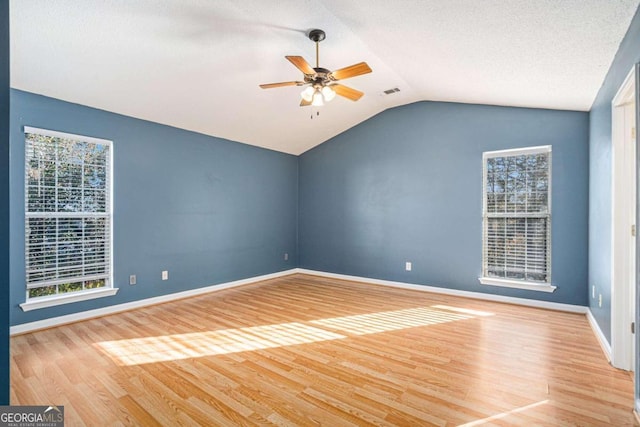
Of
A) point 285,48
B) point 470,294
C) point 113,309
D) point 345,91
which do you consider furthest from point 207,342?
point 470,294

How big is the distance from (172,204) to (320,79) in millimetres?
2860

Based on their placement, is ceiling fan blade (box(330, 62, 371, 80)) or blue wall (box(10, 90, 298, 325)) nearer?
ceiling fan blade (box(330, 62, 371, 80))

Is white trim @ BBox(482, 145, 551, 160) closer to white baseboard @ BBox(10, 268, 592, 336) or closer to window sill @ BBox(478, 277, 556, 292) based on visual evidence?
window sill @ BBox(478, 277, 556, 292)

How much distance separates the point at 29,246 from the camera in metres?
3.16

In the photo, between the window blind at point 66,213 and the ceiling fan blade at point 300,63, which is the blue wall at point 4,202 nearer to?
the ceiling fan blade at point 300,63

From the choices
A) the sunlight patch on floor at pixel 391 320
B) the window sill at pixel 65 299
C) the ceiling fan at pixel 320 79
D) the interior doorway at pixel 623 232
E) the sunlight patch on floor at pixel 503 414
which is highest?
the ceiling fan at pixel 320 79

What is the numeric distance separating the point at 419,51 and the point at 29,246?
4.41 m

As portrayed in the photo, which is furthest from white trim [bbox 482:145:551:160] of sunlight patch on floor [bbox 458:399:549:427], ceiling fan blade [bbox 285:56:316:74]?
sunlight patch on floor [bbox 458:399:549:427]

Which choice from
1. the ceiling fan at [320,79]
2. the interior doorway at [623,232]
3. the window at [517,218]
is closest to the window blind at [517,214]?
the window at [517,218]

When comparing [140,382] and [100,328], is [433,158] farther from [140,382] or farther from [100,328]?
[100,328]

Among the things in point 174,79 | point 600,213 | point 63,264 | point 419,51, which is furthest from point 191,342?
point 600,213

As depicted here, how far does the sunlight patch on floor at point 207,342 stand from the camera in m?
2.62

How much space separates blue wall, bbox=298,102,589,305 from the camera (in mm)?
3805

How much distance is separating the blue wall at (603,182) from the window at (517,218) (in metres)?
0.50
